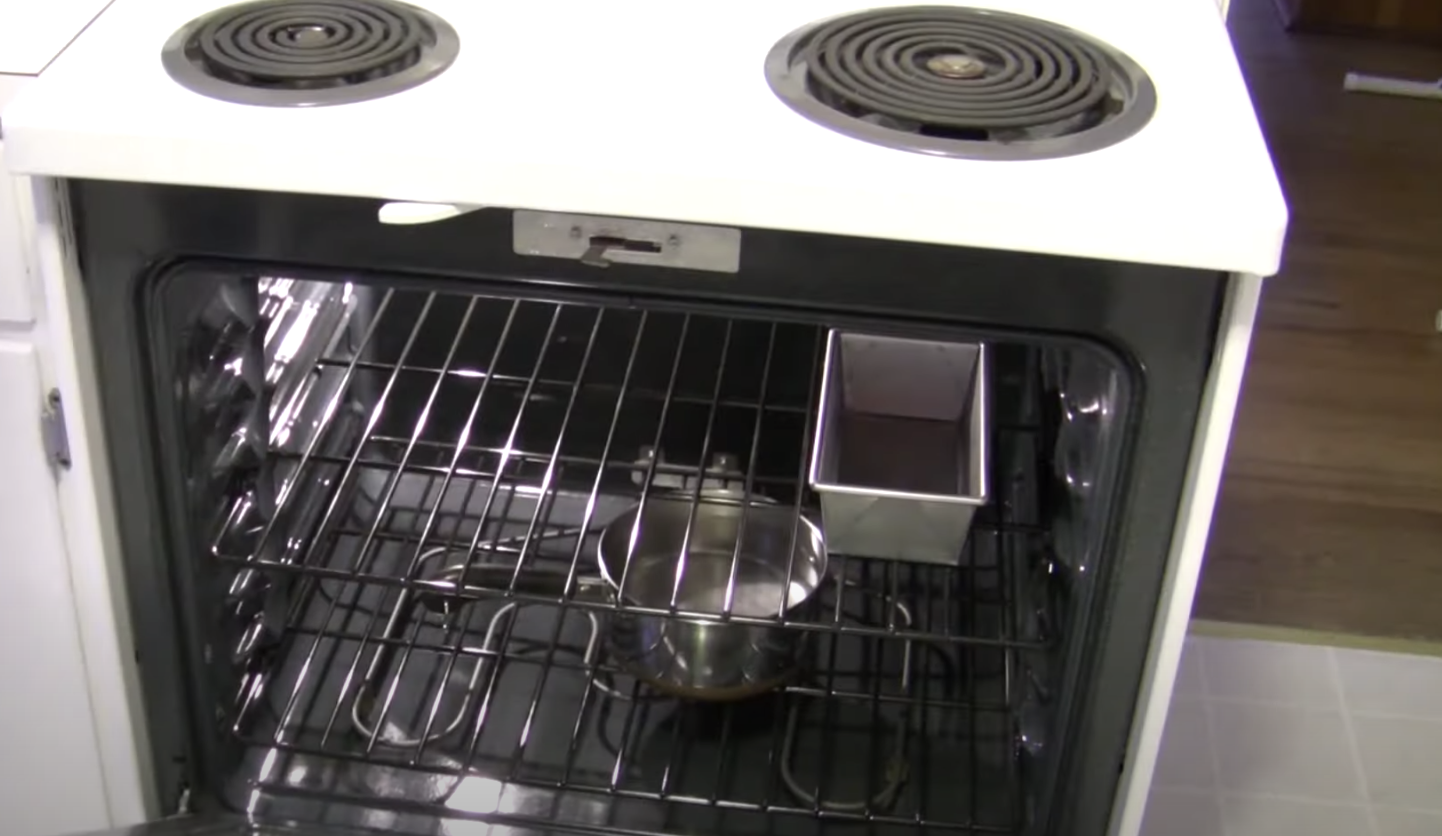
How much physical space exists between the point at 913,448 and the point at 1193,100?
21.7 inches

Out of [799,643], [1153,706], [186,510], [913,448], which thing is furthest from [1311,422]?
[186,510]

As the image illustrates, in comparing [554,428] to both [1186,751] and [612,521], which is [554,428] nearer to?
[612,521]

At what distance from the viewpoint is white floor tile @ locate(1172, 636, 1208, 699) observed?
182 cm

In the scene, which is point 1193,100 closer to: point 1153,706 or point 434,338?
point 1153,706

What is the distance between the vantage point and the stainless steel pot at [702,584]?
1.43 meters

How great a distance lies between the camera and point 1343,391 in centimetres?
252

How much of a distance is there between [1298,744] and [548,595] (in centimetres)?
89

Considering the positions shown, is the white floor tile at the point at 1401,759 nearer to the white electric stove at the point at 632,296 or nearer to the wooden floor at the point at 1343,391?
the wooden floor at the point at 1343,391

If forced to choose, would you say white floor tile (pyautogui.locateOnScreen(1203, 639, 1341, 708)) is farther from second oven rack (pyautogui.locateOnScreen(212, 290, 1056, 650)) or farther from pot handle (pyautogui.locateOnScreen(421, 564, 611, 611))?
pot handle (pyautogui.locateOnScreen(421, 564, 611, 611))

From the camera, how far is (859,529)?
4.56 ft

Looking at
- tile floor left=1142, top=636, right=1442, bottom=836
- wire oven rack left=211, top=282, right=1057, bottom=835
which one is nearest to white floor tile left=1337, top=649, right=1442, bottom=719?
tile floor left=1142, top=636, right=1442, bottom=836

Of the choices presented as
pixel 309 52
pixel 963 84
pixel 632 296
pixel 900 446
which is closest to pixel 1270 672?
pixel 900 446

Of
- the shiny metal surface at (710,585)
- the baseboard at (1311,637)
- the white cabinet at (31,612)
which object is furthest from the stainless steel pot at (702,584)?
the baseboard at (1311,637)

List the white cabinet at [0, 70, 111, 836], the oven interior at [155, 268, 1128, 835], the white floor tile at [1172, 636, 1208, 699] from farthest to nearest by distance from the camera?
the white floor tile at [1172, 636, 1208, 699]
the oven interior at [155, 268, 1128, 835]
the white cabinet at [0, 70, 111, 836]
